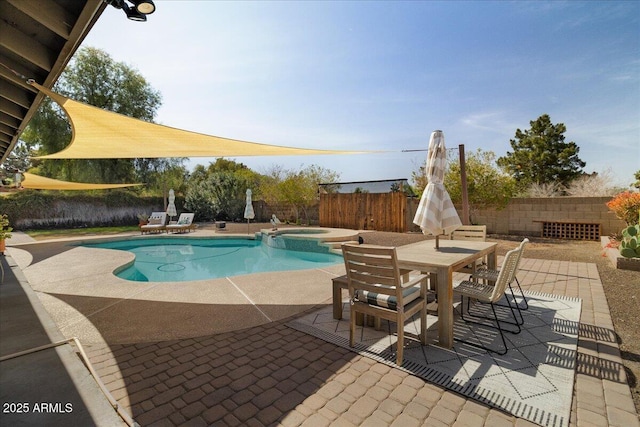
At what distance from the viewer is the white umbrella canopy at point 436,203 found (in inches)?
138

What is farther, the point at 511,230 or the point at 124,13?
the point at 511,230

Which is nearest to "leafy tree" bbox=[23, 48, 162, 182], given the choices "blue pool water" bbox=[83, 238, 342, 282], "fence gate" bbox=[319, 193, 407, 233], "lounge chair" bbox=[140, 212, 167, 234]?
"lounge chair" bbox=[140, 212, 167, 234]

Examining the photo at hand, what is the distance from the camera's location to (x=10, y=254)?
8.27 m

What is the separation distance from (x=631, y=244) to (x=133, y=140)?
972 cm

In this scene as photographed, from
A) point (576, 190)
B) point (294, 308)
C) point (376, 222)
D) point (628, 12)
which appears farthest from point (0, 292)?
point (576, 190)

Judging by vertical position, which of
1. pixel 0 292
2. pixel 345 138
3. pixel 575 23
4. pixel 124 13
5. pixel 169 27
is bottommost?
pixel 0 292

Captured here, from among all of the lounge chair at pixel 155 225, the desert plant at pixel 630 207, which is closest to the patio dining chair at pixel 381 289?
the desert plant at pixel 630 207

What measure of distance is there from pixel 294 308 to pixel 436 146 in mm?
2823

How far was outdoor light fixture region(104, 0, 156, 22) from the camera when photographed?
2.26m

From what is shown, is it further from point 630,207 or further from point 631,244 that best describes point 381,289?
point 630,207

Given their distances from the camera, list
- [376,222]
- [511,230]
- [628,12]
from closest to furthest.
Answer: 1. [628,12]
2. [511,230]
3. [376,222]

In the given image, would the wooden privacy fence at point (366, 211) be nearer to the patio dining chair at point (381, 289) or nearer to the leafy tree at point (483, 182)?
the leafy tree at point (483, 182)

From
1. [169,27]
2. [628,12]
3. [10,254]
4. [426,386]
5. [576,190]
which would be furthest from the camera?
[576,190]

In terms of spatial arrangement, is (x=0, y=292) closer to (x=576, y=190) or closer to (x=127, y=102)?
(x=127, y=102)
